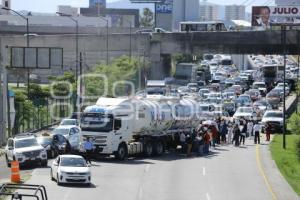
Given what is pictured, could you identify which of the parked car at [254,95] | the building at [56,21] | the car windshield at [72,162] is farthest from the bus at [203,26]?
the car windshield at [72,162]

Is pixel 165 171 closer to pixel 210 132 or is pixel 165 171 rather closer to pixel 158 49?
pixel 210 132

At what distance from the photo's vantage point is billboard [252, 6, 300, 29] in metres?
128

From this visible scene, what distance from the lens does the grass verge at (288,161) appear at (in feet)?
135

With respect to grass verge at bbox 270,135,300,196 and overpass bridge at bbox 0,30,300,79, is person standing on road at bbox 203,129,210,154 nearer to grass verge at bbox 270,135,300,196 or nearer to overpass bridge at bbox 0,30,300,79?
grass verge at bbox 270,135,300,196

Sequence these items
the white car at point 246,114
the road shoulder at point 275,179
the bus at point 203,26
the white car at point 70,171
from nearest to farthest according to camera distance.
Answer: the road shoulder at point 275,179 → the white car at point 70,171 → the white car at point 246,114 → the bus at point 203,26

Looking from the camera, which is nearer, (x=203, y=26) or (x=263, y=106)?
(x=263, y=106)

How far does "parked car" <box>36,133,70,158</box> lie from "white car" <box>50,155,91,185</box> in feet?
27.8

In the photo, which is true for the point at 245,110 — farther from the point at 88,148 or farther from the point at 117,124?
the point at 88,148

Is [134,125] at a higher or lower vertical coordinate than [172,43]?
lower

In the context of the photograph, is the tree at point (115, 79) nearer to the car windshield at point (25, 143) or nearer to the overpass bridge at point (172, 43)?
the overpass bridge at point (172, 43)

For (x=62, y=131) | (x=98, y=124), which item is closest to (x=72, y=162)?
(x=98, y=124)

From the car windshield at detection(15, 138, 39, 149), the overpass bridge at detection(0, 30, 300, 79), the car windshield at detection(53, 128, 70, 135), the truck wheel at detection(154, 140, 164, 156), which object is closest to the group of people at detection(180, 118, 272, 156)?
the truck wheel at detection(154, 140, 164, 156)

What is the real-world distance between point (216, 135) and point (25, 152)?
52.9 ft

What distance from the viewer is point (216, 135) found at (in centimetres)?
5312
